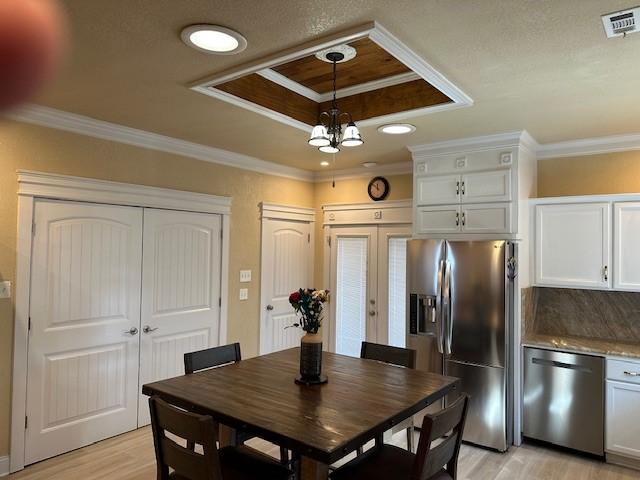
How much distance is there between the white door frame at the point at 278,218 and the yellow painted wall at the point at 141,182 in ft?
0.16

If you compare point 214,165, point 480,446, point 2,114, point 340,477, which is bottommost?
point 480,446

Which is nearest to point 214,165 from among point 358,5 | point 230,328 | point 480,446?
point 230,328

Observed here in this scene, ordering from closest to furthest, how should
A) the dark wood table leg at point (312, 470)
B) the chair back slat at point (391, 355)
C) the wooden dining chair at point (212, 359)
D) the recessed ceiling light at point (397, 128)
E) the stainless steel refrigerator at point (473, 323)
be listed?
the dark wood table leg at point (312, 470) → the wooden dining chair at point (212, 359) → the chair back slat at point (391, 355) → the recessed ceiling light at point (397, 128) → the stainless steel refrigerator at point (473, 323)

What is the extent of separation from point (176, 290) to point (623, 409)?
354cm

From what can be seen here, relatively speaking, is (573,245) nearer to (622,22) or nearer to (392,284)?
(392,284)

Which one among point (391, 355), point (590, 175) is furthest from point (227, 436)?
point (590, 175)

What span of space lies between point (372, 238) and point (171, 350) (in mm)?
2277

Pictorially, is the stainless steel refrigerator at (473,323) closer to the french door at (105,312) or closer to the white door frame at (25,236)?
the french door at (105,312)

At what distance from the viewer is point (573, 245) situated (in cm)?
353

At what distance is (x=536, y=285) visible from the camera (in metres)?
3.68

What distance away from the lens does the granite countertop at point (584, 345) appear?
3211 mm

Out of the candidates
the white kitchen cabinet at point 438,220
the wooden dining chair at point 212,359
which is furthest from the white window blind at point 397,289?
the wooden dining chair at point 212,359

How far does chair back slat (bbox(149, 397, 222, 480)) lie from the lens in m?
1.69

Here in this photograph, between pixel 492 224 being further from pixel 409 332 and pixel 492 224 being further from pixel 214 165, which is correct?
pixel 214 165
